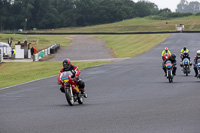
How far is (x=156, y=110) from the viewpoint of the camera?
10688mm

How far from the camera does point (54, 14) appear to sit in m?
143

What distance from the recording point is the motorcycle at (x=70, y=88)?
11938 mm

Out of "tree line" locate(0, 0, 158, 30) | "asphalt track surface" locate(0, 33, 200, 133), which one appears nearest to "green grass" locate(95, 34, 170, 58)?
"asphalt track surface" locate(0, 33, 200, 133)

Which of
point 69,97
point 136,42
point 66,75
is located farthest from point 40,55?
point 69,97

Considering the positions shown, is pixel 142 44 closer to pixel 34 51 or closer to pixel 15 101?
pixel 34 51

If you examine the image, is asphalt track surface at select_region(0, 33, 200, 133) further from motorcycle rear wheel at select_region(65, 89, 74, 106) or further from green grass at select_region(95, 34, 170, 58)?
green grass at select_region(95, 34, 170, 58)

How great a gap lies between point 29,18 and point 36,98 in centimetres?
12604

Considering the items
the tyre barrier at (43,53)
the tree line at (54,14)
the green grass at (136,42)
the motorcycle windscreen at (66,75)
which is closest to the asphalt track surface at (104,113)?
the motorcycle windscreen at (66,75)

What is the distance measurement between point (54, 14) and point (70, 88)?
132818mm

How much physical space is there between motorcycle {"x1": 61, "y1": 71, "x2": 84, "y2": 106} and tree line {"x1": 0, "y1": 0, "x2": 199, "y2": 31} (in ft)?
399

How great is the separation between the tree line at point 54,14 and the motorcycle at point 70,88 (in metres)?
122

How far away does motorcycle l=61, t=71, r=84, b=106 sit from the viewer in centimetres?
1194

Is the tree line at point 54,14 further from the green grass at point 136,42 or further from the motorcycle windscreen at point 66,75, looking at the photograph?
the motorcycle windscreen at point 66,75

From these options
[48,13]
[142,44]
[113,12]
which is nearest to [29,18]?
[48,13]
